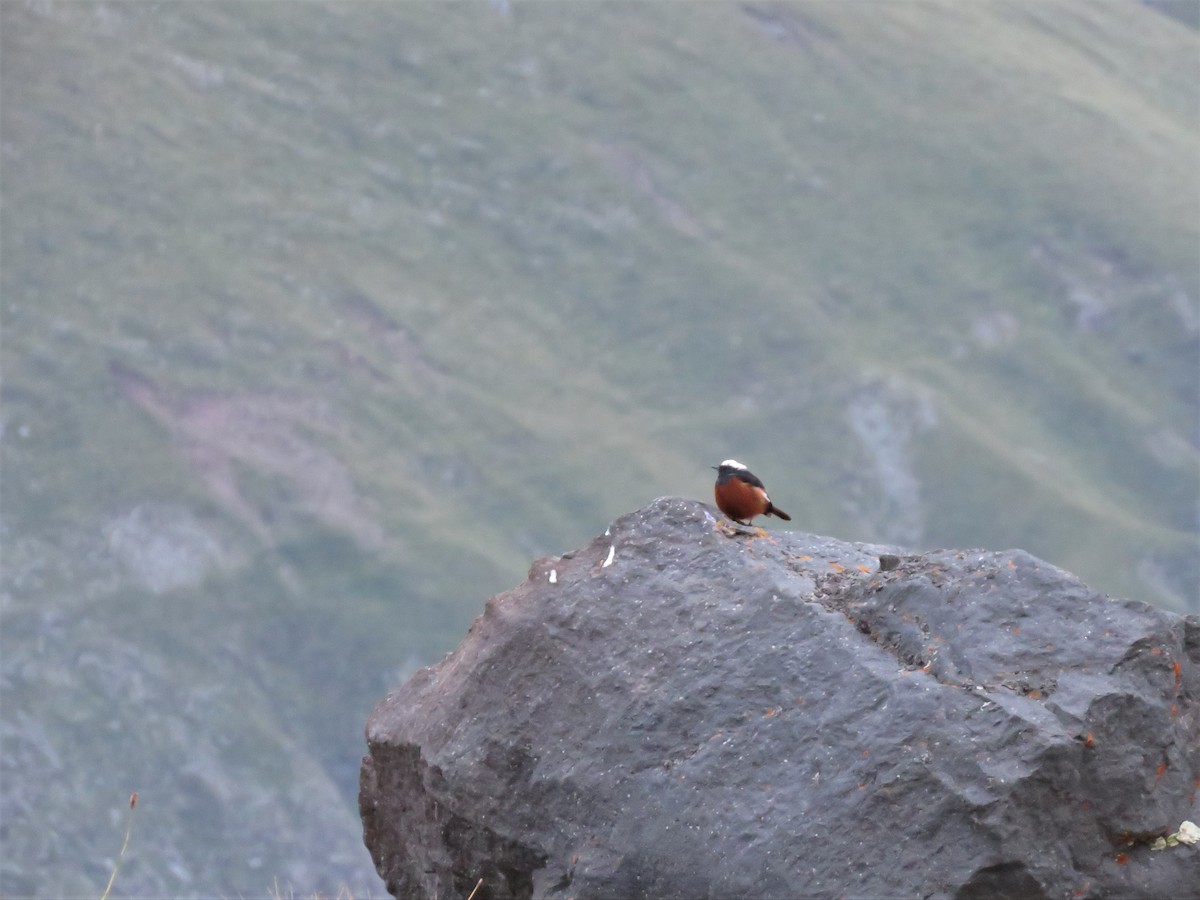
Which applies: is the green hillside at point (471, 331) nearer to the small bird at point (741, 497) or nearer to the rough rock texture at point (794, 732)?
the small bird at point (741, 497)

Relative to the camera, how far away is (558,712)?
10328 mm

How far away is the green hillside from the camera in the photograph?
108562 millimetres

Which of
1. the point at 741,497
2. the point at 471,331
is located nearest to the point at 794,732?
the point at 741,497

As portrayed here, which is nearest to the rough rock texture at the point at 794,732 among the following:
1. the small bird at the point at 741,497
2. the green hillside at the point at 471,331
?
the small bird at the point at 741,497

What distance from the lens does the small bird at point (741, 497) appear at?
1174 cm

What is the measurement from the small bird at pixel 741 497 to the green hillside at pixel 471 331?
75.8 metres

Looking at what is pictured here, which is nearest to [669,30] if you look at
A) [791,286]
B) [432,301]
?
[791,286]

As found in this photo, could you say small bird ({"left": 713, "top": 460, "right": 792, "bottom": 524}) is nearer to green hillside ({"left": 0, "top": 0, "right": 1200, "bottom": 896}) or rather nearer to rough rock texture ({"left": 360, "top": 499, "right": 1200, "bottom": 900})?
rough rock texture ({"left": 360, "top": 499, "right": 1200, "bottom": 900})

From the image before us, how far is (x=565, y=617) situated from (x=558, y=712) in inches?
25.7

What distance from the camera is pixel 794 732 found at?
31.4ft

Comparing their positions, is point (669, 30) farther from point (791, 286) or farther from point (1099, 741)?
point (1099, 741)

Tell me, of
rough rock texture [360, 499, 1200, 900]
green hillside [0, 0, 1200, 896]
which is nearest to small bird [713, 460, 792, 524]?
rough rock texture [360, 499, 1200, 900]

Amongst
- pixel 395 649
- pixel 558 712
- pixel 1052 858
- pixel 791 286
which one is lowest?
pixel 395 649

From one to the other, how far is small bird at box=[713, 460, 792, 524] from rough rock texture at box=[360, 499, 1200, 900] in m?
0.50
